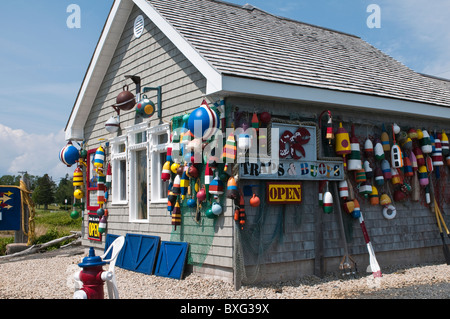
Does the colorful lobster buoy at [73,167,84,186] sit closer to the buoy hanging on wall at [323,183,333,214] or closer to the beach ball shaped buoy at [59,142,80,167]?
the beach ball shaped buoy at [59,142,80,167]

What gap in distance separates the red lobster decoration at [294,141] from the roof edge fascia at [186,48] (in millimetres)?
1504

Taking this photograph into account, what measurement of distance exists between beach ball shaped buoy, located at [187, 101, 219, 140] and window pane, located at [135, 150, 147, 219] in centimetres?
291

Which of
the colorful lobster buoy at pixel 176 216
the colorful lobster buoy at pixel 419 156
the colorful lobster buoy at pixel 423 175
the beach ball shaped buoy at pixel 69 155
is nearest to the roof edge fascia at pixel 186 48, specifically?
the colorful lobster buoy at pixel 176 216

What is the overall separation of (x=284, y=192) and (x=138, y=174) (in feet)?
12.1

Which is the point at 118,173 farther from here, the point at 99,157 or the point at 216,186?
the point at 216,186

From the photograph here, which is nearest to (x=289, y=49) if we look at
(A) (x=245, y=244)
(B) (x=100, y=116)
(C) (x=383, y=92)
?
(C) (x=383, y=92)

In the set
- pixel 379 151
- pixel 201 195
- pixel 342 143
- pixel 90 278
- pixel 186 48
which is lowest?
pixel 90 278

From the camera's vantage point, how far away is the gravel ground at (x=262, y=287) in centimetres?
684

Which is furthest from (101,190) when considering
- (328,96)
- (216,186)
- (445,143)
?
(445,143)

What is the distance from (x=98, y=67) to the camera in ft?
37.7

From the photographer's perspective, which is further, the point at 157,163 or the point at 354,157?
the point at 157,163

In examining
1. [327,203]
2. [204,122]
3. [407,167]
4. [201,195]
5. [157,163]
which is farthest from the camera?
[407,167]
